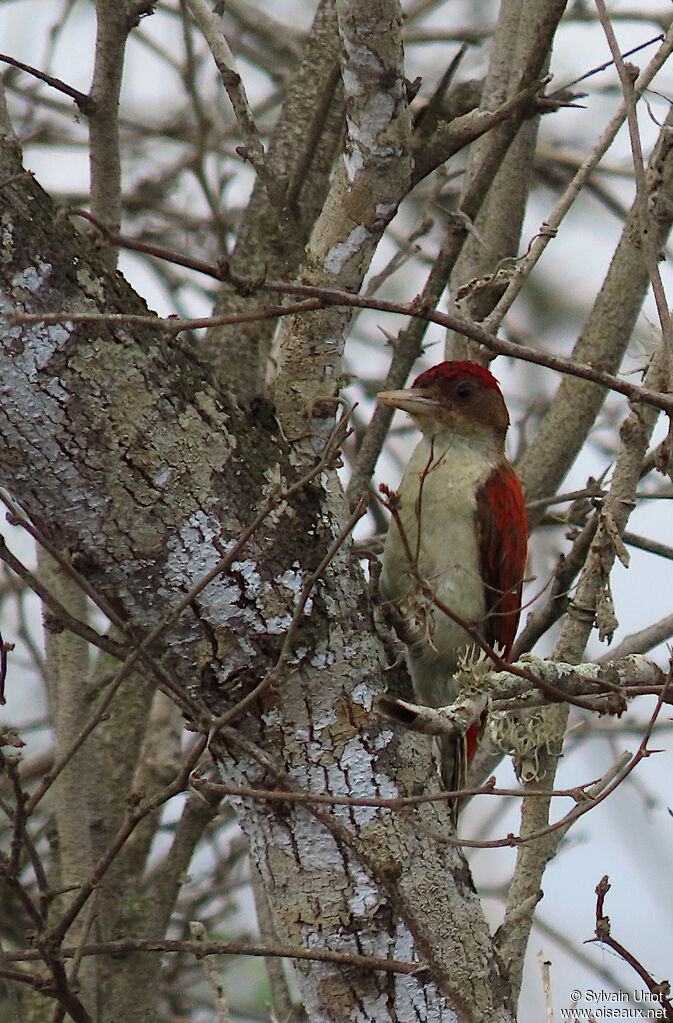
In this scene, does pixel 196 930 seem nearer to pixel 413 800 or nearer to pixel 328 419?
pixel 413 800

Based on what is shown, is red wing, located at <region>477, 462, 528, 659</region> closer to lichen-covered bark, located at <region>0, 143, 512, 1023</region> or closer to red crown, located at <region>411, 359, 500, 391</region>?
red crown, located at <region>411, 359, 500, 391</region>

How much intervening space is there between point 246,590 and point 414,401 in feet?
5.45

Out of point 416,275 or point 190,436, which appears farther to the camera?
point 416,275

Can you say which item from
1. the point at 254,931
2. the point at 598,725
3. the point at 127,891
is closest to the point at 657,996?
the point at 127,891

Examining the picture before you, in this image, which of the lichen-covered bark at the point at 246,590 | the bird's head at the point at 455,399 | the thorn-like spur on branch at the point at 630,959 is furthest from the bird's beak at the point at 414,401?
the thorn-like spur on branch at the point at 630,959

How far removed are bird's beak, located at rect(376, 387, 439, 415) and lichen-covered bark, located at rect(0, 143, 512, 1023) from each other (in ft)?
3.96

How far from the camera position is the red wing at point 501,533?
149 inches

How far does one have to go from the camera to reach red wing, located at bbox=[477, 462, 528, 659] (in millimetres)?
3777

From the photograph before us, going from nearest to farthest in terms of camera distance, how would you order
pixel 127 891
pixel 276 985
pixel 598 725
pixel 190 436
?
pixel 190 436, pixel 276 985, pixel 127 891, pixel 598 725

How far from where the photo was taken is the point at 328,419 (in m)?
2.62

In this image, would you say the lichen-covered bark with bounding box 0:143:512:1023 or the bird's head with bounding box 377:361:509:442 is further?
the bird's head with bounding box 377:361:509:442

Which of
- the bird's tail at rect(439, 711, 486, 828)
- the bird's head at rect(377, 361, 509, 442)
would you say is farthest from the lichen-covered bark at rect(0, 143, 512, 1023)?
the bird's head at rect(377, 361, 509, 442)

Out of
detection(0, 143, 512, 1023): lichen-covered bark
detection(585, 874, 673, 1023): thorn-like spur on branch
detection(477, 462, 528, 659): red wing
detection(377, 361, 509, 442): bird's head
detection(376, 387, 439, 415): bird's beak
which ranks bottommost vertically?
detection(585, 874, 673, 1023): thorn-like spur on branch

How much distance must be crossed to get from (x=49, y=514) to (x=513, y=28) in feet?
7.98
